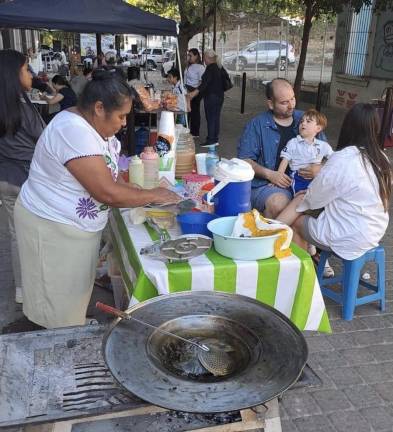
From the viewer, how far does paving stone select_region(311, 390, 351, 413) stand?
2.53 m

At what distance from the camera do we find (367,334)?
3.20 m

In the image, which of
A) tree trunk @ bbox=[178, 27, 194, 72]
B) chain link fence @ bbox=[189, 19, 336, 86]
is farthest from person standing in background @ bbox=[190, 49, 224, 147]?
chain link fence @ bbox=[189, 19, 336, 86]

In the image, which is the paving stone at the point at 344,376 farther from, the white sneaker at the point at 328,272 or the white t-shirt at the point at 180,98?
the white t-shirt at the point at 180,98

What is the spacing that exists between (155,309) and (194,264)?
16.6 inches

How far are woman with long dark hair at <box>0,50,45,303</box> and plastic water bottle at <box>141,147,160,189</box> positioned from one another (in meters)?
0.83

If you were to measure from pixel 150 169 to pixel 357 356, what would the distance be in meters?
1.74

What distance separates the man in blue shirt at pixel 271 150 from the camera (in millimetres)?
3398

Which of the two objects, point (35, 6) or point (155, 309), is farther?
point (35, 6)

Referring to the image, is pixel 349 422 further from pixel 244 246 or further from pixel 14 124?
pixel 14 124

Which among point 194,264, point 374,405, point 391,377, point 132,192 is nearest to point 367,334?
point 391,377

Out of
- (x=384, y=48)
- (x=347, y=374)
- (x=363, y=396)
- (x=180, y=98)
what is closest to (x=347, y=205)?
(x=347, y=374)

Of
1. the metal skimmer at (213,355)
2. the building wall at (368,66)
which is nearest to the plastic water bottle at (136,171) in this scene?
the metal skimmer at (213,355)

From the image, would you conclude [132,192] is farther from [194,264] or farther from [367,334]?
[367,334]

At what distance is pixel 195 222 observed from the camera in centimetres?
226
